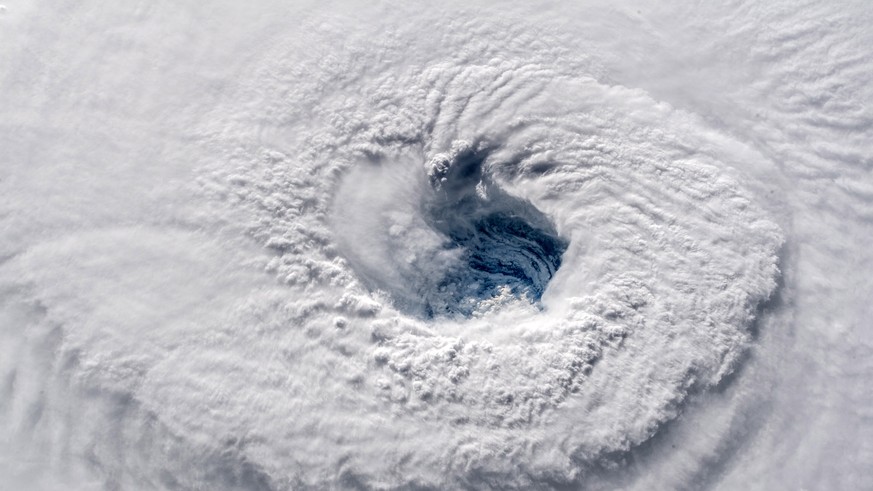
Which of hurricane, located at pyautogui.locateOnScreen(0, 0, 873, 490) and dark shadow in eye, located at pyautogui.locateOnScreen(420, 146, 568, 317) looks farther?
dark shadow in eye, located at pyautogui.locateOnScreen(420, 146, 568, 317)

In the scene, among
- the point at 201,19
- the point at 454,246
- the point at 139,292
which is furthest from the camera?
the point at 201,19

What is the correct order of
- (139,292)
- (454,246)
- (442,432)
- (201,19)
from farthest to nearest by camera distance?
(201,19) → (454,246) → (139,292) → (442,432)

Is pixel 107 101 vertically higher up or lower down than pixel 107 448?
higher up

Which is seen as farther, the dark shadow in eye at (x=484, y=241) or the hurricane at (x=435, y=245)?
the dark shadow in eye at (x=484, y=241)

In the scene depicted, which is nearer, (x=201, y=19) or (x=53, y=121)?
(x=53, y=121)

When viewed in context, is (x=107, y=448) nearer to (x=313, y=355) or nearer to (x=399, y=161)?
(x=313, y=355)

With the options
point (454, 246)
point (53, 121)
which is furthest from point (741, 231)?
point (53, 121)

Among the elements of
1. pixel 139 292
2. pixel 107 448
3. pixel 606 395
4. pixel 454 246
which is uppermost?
pixel 454 246

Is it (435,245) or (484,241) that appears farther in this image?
(484,241)

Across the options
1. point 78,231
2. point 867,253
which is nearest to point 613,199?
point 867,253
